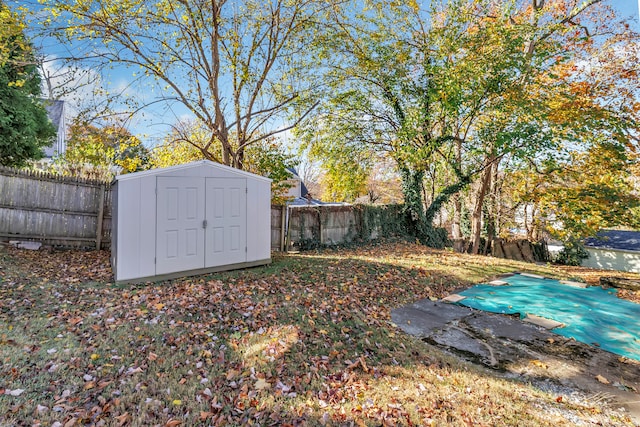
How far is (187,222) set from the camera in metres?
5.58

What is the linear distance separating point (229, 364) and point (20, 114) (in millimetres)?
9742

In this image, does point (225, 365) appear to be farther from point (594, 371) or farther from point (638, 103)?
point (638, 103)

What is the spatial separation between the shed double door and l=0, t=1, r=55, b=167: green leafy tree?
5379 mm

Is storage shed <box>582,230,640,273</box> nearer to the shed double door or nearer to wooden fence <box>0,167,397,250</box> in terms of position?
wooden fence <box>0,167,397,250</box>

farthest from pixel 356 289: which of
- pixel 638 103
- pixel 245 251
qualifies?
pixel 638 103

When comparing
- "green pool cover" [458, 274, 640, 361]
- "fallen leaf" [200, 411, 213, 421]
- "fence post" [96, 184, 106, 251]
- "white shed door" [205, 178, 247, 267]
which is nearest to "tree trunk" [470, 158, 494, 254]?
"green pool cover" [458, 274, 640, 361]

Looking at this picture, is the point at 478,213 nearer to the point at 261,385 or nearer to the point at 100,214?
the point at 261,385

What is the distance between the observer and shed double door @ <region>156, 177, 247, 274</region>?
17.5 feet

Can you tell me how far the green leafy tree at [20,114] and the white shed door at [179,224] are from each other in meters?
5.29

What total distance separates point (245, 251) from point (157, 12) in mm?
6141

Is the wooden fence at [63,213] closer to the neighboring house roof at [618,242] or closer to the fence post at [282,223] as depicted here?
the fence post at [282,223]

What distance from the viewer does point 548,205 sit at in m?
10.3

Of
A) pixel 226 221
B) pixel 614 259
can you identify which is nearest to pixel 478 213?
pixel 226 221

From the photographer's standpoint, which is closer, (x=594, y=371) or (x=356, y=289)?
(x=594, y=371)
